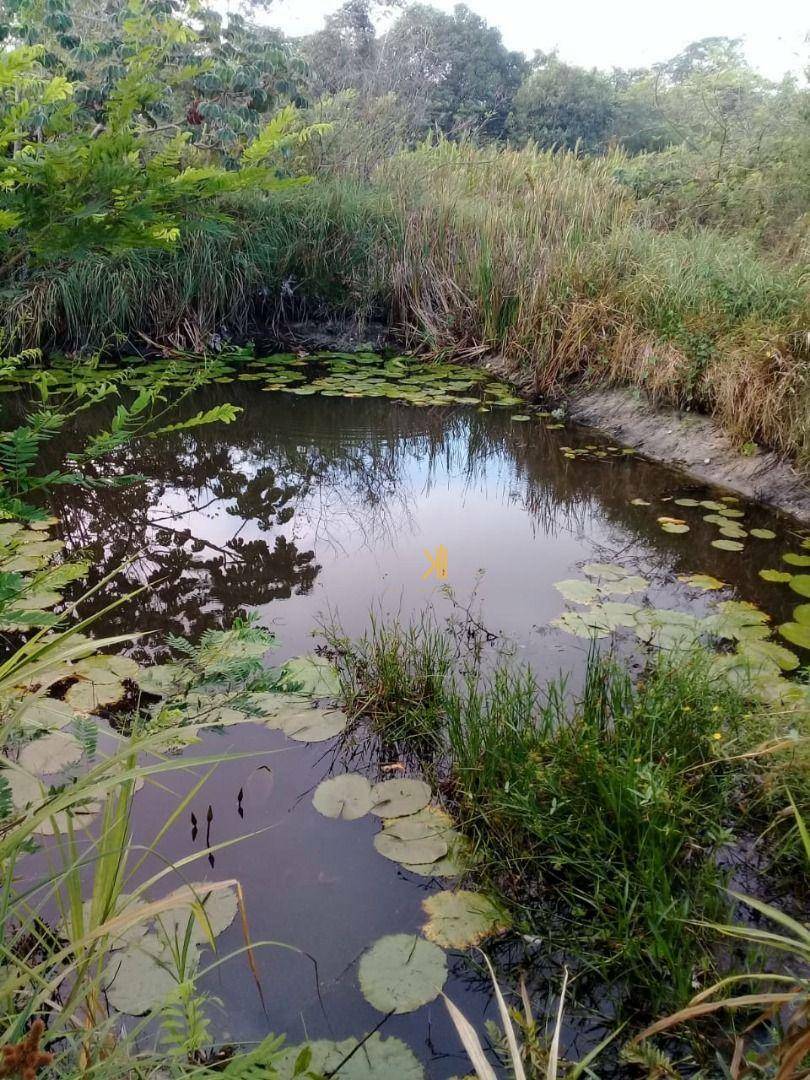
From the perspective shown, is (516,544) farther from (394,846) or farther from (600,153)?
(600,153)

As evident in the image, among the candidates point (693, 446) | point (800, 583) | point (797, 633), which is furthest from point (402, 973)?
point (693, 446)

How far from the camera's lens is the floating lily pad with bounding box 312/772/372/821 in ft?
6.16

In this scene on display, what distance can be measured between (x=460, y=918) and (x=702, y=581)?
1.95 meters

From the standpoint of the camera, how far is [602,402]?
5059 mm

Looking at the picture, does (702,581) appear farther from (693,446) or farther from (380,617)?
(693,446)

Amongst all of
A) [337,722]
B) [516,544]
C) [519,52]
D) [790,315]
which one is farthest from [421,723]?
[519,52]

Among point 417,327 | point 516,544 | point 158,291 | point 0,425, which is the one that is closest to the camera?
point 516,544

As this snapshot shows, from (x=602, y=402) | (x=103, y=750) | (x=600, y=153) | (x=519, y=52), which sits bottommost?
(x=103, y=750)

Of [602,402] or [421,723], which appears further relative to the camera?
[602,402]

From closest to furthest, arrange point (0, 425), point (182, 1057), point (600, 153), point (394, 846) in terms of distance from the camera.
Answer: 1. point (182, 1057)
2. point (394, 846)
3. point (0, 425)
4. point (600, 153)

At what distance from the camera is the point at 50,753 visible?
79.2 inches

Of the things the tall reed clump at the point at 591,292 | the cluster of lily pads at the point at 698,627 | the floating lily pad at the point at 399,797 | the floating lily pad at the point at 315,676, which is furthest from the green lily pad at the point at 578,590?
the tall reed clump at the point at 591,292

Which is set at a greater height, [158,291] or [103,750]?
[158,291]

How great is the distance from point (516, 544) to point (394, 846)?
1942 millimetres
